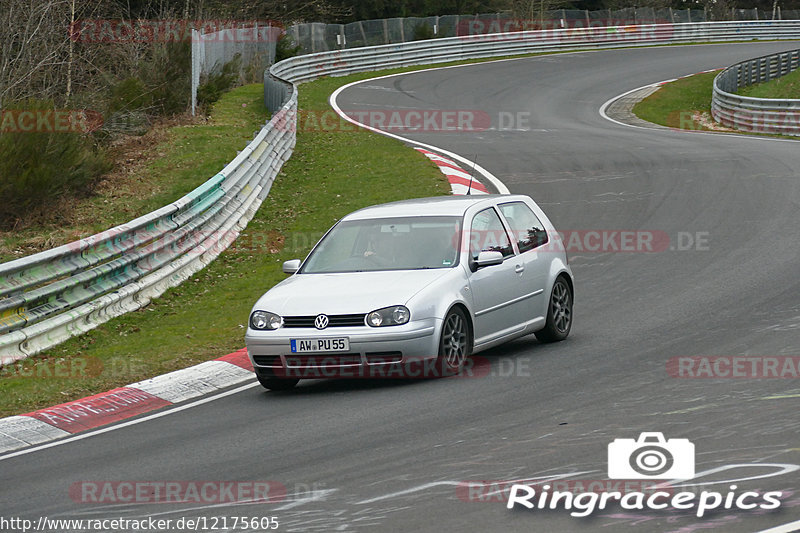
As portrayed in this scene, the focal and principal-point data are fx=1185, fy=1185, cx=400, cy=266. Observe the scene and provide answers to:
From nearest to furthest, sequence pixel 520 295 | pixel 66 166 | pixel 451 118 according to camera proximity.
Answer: pixel 520 295 < pixel 66 166 < pixel 451 118

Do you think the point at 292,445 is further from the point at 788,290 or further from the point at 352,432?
the point at 788,290

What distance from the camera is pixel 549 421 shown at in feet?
25.9

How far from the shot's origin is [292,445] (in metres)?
7.87

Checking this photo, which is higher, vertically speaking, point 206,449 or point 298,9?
point 298,9

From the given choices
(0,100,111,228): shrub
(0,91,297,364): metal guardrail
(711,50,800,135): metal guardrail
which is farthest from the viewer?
(711,50,800,135): metal guardrail

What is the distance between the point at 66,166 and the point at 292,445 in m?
10.9

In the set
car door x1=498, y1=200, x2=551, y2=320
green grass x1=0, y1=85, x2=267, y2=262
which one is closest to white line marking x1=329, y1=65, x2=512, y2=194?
green grass x1=0, y1=85, x2=267, y2=262

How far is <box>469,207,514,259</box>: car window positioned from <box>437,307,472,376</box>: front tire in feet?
2.68

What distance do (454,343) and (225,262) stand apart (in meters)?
6.91

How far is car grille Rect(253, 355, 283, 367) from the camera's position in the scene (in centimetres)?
961

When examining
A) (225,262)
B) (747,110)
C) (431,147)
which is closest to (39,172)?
(225,262)

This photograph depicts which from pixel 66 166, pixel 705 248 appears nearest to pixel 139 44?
pixel 66 166

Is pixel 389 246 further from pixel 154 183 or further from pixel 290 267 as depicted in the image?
pixel 154 183

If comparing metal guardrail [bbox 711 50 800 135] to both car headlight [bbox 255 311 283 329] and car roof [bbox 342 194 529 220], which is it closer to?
car roof [bbox 342 194 529 220]
